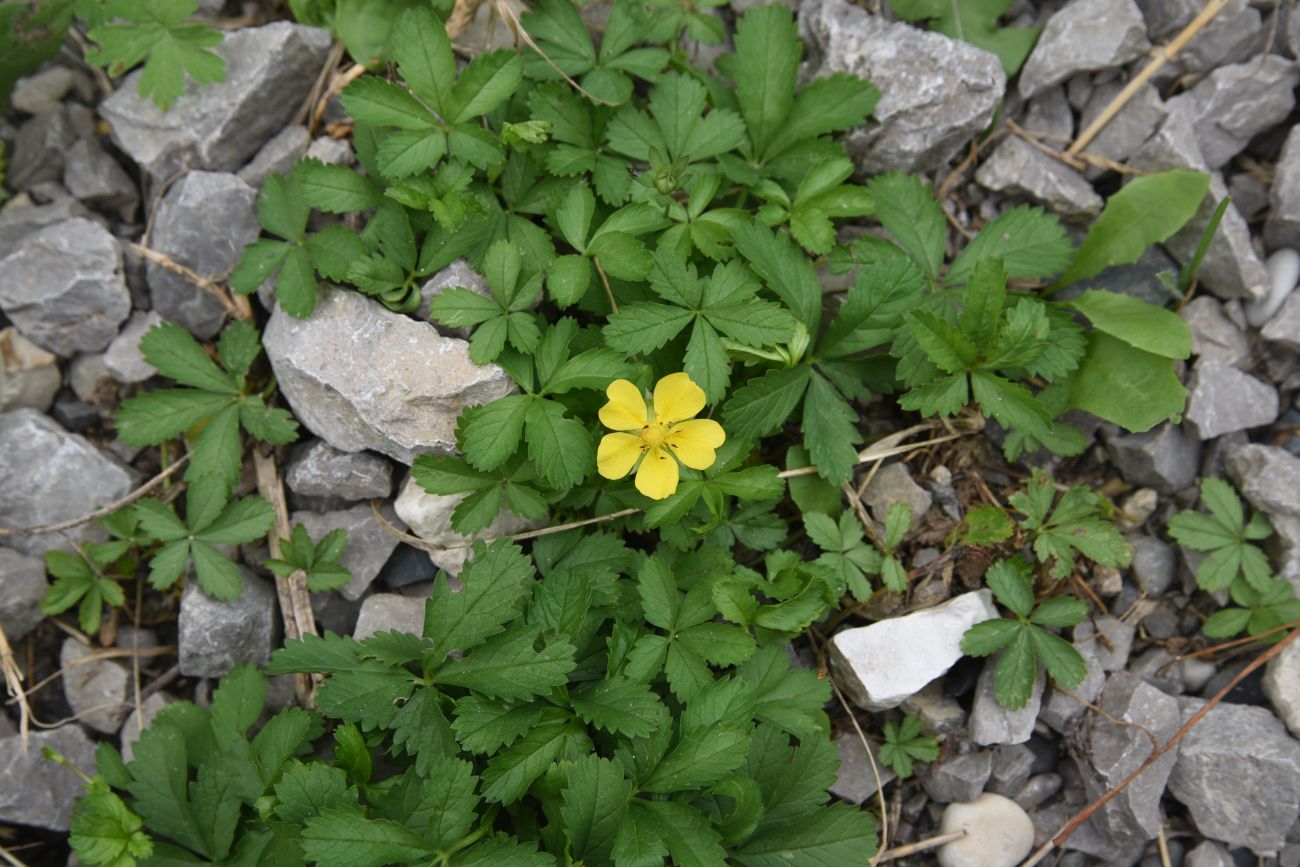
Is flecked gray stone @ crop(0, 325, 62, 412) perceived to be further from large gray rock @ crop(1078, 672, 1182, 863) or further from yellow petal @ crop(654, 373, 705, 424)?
large gray rock @ crop(1078, 672, 1182, 863)

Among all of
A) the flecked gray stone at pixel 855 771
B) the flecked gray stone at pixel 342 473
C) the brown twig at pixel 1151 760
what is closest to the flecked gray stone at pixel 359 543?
the flecked gray stone at pixel 342 473

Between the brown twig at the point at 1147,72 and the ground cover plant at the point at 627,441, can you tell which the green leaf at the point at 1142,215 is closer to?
the ground cover plant at the point at 627,441

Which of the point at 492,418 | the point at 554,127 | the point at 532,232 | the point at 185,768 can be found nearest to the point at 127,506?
the point at 185,768

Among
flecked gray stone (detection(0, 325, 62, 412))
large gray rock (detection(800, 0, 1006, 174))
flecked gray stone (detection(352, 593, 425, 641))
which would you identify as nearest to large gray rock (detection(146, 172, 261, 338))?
flecked gray stone (detection(0, 325, 62, 412))

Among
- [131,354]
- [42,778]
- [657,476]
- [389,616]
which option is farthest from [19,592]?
[657,476]

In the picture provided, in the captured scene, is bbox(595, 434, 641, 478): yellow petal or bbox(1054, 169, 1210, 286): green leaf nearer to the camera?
bbox(595, 434, 641, 478): yellow petal

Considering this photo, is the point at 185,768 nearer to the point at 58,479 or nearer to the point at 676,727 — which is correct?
the point at 58,479

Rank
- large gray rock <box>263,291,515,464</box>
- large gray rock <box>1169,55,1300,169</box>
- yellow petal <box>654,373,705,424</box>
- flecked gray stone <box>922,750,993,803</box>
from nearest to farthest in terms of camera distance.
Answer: yellow petal <box>654,373,705,424</box>
large gray rock <box>263,291,515,464</box>
flecked gray stone <box>922,750,993,803</box>
large gray rock <box>1169,55,1300,169</box>
